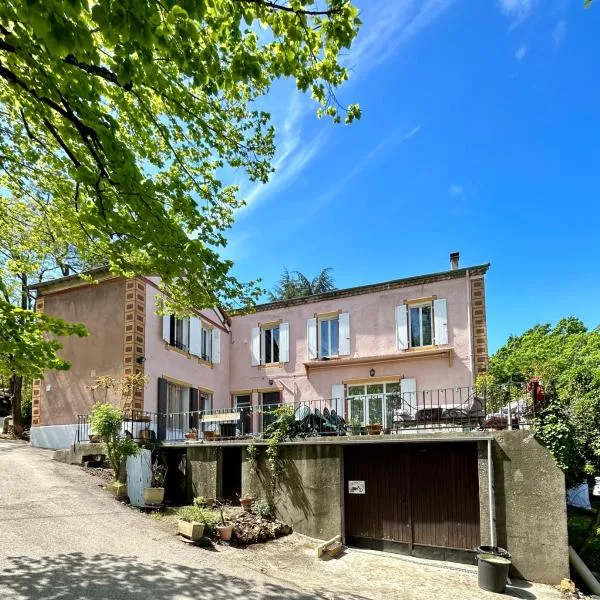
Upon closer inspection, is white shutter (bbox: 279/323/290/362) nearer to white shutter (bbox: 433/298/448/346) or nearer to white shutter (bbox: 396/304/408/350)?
white shutter (bbox: 396/304/408/350)

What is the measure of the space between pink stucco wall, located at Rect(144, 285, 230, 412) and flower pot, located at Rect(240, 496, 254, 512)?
530cm

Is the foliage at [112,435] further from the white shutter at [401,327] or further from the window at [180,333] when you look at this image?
the white shutter at [401,327]

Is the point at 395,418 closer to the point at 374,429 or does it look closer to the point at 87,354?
the point at 374,429

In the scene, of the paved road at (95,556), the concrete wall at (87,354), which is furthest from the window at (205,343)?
the paved road at (95,556)

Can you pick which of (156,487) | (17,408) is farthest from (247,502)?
(17,408)

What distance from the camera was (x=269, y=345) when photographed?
21.2 m

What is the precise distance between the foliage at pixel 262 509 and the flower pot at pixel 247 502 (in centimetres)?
11

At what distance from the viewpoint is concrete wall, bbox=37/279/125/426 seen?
16531mm

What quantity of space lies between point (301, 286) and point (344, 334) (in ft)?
48.1

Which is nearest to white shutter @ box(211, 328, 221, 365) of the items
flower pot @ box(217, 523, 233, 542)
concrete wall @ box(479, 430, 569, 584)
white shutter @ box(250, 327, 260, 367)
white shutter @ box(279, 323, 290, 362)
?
white shutter @ box(250, 327, 260, 367)

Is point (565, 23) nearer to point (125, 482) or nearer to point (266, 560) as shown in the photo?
point (266, 560)

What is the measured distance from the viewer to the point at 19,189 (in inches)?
344

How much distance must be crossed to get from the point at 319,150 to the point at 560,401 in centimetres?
648

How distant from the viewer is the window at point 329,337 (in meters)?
19.9
